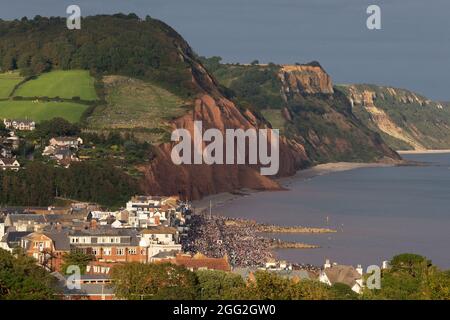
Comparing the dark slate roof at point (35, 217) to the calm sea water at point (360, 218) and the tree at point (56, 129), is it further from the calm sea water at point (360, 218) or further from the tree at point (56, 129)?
the tree at point (56, 129)

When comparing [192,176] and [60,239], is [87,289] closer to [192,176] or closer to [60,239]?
[60,239]

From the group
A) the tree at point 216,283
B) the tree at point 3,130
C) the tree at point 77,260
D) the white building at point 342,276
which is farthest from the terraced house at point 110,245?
the tree at point 3,130

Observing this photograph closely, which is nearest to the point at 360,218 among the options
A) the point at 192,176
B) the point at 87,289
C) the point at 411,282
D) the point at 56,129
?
the point at 192,176

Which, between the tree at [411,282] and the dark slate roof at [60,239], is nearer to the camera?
the tree at [411,282]

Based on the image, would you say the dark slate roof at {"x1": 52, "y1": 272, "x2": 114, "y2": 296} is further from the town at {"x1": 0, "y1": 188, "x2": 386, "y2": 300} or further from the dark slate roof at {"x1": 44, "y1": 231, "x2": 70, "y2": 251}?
the dark slate roof at {"x1": 44, "y1": 231, "x2": 70, "y2": 251}

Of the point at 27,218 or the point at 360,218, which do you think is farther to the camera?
the point at 360,218
